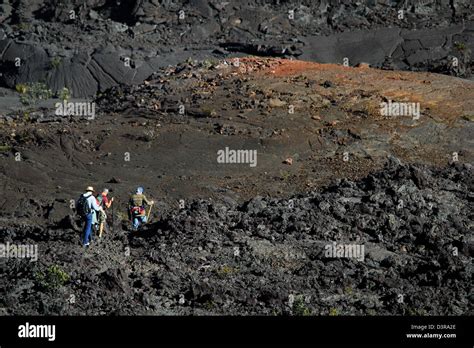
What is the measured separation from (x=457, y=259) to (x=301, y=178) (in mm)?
→ 7880

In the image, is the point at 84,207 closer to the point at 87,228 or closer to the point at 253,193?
the point at 87,228

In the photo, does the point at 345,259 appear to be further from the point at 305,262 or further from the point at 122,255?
the point at 122,255

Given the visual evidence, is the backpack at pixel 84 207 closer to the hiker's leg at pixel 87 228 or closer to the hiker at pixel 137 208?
the hiker's leg at pixel 87 228

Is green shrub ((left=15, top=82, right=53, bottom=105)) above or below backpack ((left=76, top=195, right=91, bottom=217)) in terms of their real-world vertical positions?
above

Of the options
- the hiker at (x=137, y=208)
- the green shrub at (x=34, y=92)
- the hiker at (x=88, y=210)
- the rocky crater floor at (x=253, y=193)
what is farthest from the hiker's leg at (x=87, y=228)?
the green shrub at (x=34, y=92)

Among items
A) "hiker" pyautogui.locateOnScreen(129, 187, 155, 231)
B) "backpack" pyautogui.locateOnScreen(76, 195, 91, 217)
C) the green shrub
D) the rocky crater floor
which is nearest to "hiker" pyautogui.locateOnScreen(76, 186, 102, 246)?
"backpack" pyautogui.locateOnScreen(76, 195, 91, 217)

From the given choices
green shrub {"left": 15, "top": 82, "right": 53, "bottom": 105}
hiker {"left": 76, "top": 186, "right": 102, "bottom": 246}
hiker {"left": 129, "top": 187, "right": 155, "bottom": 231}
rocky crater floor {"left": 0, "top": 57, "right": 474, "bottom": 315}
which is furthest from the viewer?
green shrub {"left": 15, "top": 82, "right": 53, "bottom": 105}

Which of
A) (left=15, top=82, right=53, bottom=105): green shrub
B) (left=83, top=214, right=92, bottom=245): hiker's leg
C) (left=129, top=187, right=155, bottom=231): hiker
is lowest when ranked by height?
(left=83, top=214, right=92, bottom=245): hiker's leg

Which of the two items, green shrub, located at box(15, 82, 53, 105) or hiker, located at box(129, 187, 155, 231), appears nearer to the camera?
hiker, located at box(129, 187, 155, 231)

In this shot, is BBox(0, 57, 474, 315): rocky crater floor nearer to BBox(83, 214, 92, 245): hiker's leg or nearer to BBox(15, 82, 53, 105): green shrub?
BBox(83, 214, 92, 245): hiker's leg

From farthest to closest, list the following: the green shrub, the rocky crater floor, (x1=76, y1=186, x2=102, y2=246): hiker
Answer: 1. the green shrub
2. (x1=76, y1=186, x2=102, y2=246): hiker
3. the rocky crater floor

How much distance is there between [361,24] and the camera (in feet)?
134

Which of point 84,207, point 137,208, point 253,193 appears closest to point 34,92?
point 253,193
